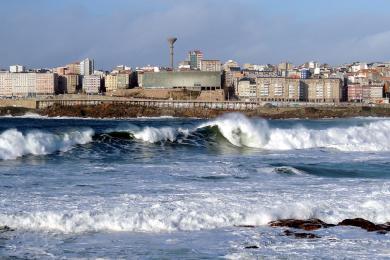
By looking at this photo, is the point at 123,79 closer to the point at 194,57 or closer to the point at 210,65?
the point at 210,65

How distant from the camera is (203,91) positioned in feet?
375

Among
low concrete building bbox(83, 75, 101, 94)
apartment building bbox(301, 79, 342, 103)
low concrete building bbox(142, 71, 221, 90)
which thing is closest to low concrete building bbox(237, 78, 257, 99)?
low concrete building bbox(142, 71, 221, 90)

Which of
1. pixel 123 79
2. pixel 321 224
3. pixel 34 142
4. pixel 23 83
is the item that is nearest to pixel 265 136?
pixel 34 142

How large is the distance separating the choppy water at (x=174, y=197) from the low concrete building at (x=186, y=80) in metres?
95.9

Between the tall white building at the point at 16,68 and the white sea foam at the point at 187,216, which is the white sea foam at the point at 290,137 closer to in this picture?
the white sea foam at the point at 187,216

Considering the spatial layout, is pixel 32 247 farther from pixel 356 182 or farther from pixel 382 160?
pixel 382 160

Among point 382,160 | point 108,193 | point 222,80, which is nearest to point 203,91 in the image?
point 222,80

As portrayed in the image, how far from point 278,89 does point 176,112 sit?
42.3m

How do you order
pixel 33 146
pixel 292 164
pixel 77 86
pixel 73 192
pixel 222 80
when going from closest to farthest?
pixel 73 192
pixel 292 164
pixel 33 146
pixel 222 80
pixel 77 86

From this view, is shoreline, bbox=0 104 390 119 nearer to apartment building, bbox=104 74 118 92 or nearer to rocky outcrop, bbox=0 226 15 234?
apartment building, bbox=104 74 118 92

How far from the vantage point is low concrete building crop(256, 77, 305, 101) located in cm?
12594

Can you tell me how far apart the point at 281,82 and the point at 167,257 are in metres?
119

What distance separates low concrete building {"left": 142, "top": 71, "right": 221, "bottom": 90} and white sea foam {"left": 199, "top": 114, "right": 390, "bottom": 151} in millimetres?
90779

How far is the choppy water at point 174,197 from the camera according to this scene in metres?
9.21
